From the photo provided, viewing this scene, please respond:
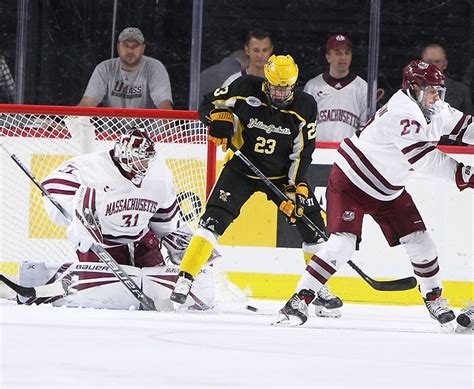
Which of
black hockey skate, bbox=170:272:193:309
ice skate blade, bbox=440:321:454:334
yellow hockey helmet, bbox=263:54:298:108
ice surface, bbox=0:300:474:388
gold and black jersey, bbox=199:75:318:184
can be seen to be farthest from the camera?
gold and black jersey, bbox=199:75:318:184

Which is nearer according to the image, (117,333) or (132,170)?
(117,333)

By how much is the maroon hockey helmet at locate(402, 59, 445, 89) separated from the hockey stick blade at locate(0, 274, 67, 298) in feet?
5.34

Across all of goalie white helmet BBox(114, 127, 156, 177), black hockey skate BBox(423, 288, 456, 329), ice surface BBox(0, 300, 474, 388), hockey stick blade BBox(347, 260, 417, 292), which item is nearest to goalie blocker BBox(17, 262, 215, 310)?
ice surface BBox(0, 300, 474, 388)

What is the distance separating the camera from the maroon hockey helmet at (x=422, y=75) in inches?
180

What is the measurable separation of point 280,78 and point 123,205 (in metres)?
0.81

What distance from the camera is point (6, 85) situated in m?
6.15

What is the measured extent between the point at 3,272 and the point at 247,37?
5.16ft

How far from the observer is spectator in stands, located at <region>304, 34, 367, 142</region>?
606 cm

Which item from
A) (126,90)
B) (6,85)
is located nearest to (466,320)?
(126,90)

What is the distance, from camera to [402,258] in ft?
19.4

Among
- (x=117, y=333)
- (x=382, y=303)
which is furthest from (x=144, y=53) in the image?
(x=117, y=333)

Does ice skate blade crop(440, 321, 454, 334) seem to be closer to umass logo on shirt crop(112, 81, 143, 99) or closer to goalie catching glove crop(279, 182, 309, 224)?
goalie catching glove crop(279, 182, 309, 224)

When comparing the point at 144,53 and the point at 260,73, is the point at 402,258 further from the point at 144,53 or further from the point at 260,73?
the point at 144,53

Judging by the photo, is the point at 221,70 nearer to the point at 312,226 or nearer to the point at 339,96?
the point at 339,96
